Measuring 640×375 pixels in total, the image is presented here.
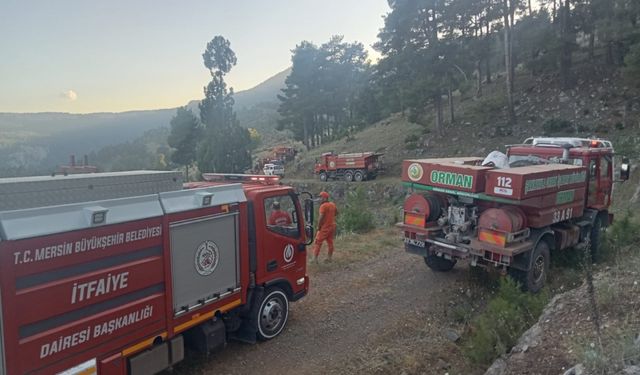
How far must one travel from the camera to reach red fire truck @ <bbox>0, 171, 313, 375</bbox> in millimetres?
3912

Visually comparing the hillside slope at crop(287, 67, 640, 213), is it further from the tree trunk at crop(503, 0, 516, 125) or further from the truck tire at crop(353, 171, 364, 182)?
the truck tire at crop(353, 171, 364, 182)

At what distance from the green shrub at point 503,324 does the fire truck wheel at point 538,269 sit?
4.38 ft

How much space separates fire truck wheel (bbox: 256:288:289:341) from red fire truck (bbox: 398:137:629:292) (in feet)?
10.6

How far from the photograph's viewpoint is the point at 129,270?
470 cm

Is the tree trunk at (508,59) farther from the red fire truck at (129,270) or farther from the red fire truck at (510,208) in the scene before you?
the red fire truck at (129,270)

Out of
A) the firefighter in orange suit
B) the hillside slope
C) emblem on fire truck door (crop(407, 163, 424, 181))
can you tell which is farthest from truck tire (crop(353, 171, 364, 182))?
emblem on fire truck door (crop(407, 163, 424, 181))

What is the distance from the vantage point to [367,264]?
11000mm

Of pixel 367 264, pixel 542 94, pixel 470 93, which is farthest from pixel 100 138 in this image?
pixel 367 264

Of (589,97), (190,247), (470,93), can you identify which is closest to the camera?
(190,247)

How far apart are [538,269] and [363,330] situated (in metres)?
3.72

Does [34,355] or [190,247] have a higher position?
[190,247]

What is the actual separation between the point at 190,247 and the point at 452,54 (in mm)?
29335

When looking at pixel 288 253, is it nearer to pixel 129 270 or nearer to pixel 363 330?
pixel 363 330

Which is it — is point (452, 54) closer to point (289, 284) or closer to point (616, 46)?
point (616, 46)
